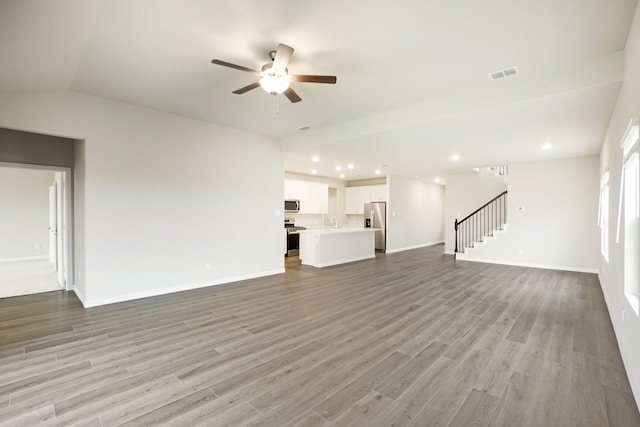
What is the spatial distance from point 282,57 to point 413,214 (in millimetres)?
9286

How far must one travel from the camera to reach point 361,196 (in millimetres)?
10914

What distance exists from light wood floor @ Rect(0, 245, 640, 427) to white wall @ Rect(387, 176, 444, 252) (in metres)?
5.43

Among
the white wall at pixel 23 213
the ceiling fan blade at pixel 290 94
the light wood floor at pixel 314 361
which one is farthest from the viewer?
the white wall at pixel 23 213

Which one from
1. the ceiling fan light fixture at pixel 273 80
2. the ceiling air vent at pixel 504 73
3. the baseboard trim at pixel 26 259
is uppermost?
the ceiling air vent at pixel 504 73

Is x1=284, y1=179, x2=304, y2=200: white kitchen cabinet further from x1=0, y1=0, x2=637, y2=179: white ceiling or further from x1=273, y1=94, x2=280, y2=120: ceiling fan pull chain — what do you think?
x1=273, y1=94, x2=280, y2=120: ceiling fan pull chain

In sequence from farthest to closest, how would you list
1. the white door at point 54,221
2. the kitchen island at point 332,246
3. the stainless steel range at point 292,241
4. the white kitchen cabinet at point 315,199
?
the white kitchen cabinet at point 315,199
the stainless steel range at point 292,241
the kitchen island at point 332,246
the white door at point 54,221

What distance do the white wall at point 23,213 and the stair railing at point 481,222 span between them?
1153 cm

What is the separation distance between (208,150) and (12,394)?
12.9 ft

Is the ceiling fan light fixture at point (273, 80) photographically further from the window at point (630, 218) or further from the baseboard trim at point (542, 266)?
the baseboard trim at point (542, 266)

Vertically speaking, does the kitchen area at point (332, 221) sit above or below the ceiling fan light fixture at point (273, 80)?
below

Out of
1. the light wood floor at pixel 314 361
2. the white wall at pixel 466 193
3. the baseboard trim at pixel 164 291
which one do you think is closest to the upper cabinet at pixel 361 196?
the white wall at pixel 466 193

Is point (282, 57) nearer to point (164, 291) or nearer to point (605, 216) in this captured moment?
point (164, 291)

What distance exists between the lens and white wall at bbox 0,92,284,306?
13.0 feet

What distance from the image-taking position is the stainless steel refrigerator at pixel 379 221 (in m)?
9.91
